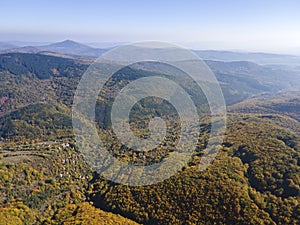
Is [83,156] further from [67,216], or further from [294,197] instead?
[294,197]

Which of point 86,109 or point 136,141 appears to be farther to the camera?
point 86,109

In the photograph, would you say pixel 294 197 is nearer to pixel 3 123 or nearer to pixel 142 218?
pixel 142 218

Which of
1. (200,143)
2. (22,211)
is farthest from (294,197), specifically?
(22,211)

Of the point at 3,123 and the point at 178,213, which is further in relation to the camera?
the point at 3,123

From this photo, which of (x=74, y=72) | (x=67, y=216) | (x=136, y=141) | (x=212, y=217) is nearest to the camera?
(x=212, y=217)

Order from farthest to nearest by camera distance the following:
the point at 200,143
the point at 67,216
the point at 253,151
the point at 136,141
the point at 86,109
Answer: the point at 86,109, the point at 136,141, the point at 200,143, the point at 253,151, the point at 67,216

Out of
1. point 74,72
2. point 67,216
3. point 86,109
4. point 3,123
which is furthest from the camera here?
point 74,72

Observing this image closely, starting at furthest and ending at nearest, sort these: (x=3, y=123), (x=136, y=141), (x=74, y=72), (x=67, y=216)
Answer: (x=74, y=72)
(x=3, y=123)
(x=136, y=141)
(x=67, y=216)

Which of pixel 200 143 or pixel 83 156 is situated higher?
pixel 200 143

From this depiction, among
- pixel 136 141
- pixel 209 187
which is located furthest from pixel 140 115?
pixel 209 187
